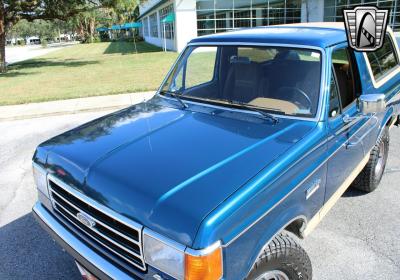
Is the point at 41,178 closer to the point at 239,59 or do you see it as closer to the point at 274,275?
the point at 274,275

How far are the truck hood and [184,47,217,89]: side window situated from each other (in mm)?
672

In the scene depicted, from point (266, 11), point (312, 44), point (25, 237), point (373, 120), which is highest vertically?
point (266, 11)

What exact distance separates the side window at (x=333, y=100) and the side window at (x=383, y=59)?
1010mm

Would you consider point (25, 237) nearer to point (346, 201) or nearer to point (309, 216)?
point (309, 216)

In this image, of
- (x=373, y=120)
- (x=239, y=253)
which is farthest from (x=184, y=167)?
(x=373, y=120)

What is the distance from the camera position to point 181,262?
71.3 inches

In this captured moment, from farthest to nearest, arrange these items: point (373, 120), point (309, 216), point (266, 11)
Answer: point (266, 11) < point (373, 120) < point (309, 216)

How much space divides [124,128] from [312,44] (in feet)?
5.54

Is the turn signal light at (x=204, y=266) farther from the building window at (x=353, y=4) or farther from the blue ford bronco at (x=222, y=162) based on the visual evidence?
the building window at (x=353, y=4)

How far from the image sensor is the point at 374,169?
13.6 feet

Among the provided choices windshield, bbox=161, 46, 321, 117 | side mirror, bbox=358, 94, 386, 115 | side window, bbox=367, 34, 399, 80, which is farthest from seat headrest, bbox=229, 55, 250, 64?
side window, bbox=367, 34, 399, 80

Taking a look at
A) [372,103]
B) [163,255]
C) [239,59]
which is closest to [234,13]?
[239,59]

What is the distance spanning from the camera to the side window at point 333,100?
2.92 metres

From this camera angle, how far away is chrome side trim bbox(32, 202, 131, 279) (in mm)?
2143
